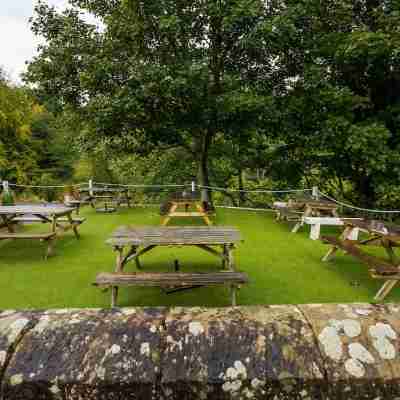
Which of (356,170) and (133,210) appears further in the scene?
(133,210)

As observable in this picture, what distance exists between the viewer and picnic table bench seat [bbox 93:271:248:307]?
130 inches

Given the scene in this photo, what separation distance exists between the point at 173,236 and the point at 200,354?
10.3ft

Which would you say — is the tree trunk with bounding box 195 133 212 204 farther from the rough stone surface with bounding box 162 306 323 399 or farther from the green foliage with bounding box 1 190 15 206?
the rough stone surface with bounding box 162 306 323 399

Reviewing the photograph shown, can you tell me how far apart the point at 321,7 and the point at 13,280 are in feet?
33.0

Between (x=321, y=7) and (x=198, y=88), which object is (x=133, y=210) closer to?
(x=198, y=88)

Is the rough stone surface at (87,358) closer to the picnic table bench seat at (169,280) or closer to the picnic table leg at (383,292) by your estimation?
the picnic table bench seat at (169,280)

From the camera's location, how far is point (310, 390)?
787mm

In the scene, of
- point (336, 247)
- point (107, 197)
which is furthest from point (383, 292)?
point (107, 197)

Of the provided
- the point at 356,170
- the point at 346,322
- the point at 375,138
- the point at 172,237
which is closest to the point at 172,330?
the point at 346,322

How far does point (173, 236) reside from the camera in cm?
397

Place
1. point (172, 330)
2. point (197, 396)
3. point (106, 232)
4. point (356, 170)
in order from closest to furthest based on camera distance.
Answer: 1. point (197, 396)
2. point (172, 330)
3. point (106, 232)
4. point (356, 170)

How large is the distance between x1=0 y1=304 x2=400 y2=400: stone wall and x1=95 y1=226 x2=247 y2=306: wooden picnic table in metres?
2.39

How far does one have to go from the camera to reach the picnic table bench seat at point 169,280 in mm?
3303

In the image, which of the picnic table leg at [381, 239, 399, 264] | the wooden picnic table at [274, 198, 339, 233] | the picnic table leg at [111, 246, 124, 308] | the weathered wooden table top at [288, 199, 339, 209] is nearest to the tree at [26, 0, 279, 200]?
the weathered wooden table top at [288, 199, 339, 209]
